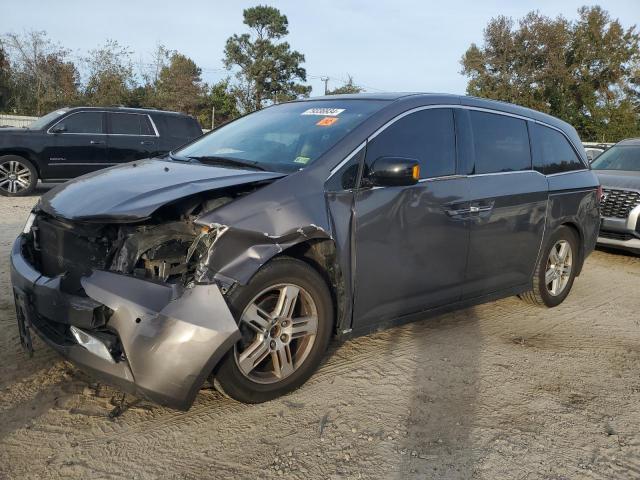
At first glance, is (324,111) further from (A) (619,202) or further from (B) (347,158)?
(A) (619,202)

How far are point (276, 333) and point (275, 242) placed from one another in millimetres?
515

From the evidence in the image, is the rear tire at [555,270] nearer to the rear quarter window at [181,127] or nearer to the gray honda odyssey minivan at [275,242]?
the gray honda odyssey minivan at [275,242]

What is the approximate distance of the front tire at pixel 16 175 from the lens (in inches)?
404

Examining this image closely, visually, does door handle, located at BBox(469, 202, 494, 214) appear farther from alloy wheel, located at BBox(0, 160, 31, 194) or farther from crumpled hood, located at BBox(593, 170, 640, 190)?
alloy wheel, located at BBox(0, 160, 31, 194)

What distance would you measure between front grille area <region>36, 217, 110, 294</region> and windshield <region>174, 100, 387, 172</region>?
105 centimetres

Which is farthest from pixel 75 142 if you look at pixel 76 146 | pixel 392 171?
pixel 392 171

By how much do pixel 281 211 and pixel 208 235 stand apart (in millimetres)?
422

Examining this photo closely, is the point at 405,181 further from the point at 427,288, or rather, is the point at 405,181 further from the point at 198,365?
the point at 198,365

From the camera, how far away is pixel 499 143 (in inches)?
177

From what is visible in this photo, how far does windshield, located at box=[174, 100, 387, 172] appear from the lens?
3.53 meters

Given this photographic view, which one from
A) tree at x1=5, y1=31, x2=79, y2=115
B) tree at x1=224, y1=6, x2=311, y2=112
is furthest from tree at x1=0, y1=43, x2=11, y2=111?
tree at x1=224, y1=6, x2=311, y2=112

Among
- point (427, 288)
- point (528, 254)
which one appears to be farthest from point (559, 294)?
A: point (427, 288)

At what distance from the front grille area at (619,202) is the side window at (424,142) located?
15.7 feet

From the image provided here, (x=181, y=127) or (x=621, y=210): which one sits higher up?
(x=181, y=127)
